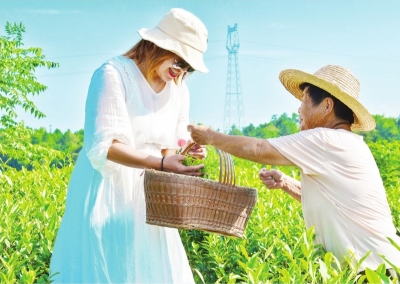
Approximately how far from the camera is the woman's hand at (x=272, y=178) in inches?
145

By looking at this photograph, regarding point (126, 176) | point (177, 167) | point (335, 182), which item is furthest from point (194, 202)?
point (335, 182)

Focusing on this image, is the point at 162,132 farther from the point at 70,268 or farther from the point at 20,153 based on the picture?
the point at 20,153

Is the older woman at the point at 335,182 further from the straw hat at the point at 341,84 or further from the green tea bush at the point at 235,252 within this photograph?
the green tea bush at the point at 235,252

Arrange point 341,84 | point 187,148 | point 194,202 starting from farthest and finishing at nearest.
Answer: point 341,84
point 187,148
point 194,202

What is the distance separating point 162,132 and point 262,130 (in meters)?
32.5

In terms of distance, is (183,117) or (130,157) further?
(183,117)

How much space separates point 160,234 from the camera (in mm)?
3264

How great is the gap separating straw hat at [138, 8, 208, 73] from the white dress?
214mm

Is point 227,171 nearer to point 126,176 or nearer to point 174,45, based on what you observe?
point 126,176

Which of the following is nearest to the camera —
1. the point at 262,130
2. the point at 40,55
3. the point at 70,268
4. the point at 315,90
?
the point at 70,268

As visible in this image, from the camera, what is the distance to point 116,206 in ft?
10.4

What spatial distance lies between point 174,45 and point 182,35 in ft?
0.25

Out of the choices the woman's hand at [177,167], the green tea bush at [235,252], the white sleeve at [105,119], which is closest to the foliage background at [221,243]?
the green tea bush at [235,252]

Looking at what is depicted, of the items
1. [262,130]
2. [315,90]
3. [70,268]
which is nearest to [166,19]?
[315,90]
